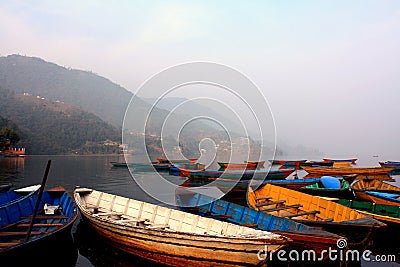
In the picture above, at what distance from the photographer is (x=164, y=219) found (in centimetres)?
1094

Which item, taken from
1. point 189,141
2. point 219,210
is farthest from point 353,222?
point 189,141

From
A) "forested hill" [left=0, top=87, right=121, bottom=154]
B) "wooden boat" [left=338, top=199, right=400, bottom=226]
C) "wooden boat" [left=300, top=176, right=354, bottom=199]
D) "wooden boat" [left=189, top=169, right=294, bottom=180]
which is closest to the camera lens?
"wooden boat" [left=338, top=199, right=400, bottom=226]

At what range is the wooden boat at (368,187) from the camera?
55.8ft

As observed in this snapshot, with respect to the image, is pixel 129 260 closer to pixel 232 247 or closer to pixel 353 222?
pixel 232 247

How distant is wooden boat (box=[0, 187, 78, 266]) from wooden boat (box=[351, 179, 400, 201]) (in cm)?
1473

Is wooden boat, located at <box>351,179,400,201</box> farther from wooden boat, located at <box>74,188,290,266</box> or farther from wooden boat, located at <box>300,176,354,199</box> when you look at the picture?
wooden boat, located at <box>74,188,290,266</box>

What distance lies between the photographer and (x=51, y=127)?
4227 inches

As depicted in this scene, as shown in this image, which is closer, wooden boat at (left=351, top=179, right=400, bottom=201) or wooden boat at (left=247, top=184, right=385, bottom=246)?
wooden boat at (left=247, top=184, right=385, bottom=246)

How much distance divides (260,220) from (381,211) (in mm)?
6055

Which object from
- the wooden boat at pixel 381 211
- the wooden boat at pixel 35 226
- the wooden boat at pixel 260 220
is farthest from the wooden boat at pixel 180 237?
the wooden boat at pixel 381 211

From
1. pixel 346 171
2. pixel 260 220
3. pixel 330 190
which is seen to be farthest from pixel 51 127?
pixel 260 220

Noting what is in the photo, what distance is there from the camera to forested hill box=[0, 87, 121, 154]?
316 ft

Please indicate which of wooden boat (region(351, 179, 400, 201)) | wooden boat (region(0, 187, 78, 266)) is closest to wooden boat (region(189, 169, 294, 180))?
wooden boat (region(351, 179, 400, 201))

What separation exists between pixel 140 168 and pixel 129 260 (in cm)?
3856
